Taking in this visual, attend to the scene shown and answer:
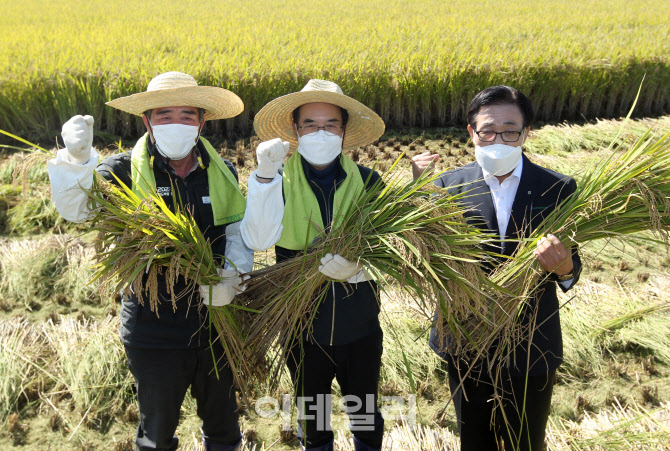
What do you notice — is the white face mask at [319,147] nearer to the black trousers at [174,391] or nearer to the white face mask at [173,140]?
the white face mask at [173,140]

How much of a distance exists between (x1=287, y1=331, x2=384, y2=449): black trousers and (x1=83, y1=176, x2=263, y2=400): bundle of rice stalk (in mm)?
391

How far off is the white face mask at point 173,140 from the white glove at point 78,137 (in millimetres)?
261

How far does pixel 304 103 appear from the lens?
7.06ft

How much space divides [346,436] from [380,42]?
603cm

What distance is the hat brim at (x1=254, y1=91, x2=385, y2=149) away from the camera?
6.86ft

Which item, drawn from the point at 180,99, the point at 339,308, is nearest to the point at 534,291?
the point at 339,308

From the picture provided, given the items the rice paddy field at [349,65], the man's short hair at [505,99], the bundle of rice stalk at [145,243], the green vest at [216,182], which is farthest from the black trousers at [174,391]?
the rice paddy field at [349,65]

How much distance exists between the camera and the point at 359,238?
187cm

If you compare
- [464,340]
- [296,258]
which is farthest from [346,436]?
[296,258]

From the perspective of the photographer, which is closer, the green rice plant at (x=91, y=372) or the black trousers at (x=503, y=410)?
the black trousers at (x=503, y=410)

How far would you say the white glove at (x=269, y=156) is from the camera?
1.78 metres

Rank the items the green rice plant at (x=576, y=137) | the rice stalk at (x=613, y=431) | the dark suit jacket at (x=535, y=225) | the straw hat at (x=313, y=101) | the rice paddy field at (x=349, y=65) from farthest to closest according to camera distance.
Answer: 1. the rice paddy field at (x=349, y=65)
2. the green rice plant at (x=576, y=137)
3. the rice stalk at (x=613, y=431)
4. the straw hat at (x=313, y=101)
5. the dark suit jacket at (x=535, y=225)

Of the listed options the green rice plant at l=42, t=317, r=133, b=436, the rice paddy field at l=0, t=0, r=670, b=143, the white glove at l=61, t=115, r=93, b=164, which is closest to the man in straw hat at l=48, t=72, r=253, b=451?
the white glove at l=61, t=115, r=93, b=164

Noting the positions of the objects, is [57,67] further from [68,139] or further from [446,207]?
[446,207]
